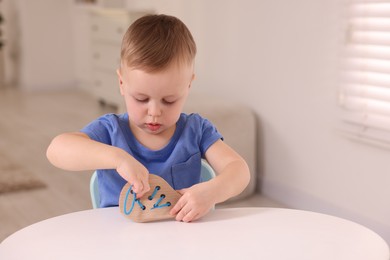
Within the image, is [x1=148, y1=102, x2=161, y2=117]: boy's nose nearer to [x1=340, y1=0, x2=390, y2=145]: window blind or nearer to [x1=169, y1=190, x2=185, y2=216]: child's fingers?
[x1=169, y1=190, x2=185, y2=216]: child's fingers

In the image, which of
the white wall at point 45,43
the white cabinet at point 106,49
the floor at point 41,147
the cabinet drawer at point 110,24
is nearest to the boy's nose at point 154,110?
the floor at point 41,147

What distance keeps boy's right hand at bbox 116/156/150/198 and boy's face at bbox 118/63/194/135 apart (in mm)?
143

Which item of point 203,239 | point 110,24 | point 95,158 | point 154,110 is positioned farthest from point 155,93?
point 110,24

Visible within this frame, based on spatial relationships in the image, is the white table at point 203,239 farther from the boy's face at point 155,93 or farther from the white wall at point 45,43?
the white wall at point 45,43

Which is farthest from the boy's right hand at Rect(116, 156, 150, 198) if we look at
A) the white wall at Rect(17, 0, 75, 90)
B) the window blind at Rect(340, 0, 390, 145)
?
the white wall at Rect(17, 0, 75, 90)

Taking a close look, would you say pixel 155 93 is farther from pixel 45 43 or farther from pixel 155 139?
pixel 45 43

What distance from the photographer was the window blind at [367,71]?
7.27 ft

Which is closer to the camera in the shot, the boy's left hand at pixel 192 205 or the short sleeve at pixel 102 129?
the boy's left hand at pixel 192 205

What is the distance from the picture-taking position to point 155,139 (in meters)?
1.28

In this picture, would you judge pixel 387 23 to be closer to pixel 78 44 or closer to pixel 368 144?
pixel 368 144

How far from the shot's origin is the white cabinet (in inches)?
192

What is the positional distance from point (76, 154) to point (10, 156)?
270 centimetres

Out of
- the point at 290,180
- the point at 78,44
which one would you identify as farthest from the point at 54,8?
the point at 290,180

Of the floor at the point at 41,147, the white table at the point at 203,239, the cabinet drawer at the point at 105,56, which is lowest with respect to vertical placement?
the floor at the point at 41,147
